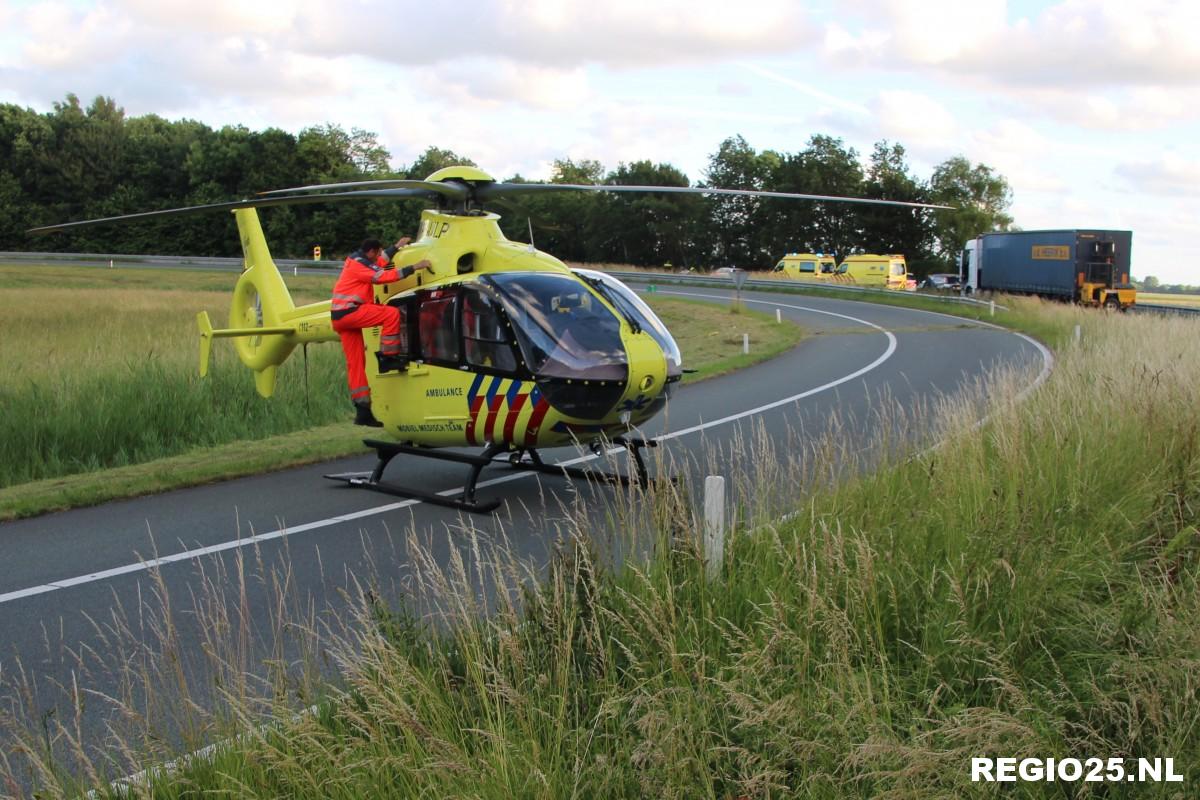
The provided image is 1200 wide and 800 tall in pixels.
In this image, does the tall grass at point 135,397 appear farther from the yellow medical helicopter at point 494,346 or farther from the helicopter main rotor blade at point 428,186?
the helicopter main rotor blade at point 428,186

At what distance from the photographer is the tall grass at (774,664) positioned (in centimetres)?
427

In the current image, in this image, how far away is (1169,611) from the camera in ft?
17.6

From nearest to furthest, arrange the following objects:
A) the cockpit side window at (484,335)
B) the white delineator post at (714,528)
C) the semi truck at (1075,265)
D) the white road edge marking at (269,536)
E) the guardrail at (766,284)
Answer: the white delineator post at (714,528), the white road edge marking at (269,536), the cockpit side window at (484,335), the semi truck at (1075,265), the guardrail at (766,284)

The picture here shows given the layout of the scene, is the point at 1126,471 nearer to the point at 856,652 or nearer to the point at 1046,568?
the point at 1046,568

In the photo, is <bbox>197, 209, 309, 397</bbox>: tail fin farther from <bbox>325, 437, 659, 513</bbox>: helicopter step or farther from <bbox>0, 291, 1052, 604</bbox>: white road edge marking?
<bbox>0, 291, 1052, 604</bbox>: white road edge marking

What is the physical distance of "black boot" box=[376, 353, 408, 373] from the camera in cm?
1074

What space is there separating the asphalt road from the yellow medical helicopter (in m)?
0.57

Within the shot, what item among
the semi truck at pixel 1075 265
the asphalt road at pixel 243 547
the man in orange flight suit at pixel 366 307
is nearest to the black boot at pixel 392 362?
the man in orange flight suit at pixel 366 307

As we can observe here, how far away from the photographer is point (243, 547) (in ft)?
28.4

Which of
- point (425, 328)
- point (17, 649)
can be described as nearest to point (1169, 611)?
point (17, 649)

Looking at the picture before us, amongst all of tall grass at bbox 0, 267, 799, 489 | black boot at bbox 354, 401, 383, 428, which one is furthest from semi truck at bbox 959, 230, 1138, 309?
black boot at bbox 354, 401, 383, 428

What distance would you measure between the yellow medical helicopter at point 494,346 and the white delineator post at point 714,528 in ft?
8.95

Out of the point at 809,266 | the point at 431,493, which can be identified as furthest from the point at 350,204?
the point at 431,493

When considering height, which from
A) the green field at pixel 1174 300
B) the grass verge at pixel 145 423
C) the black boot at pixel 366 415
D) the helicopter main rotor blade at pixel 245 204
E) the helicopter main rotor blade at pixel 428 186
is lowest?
the green field at pixel 1174 300
